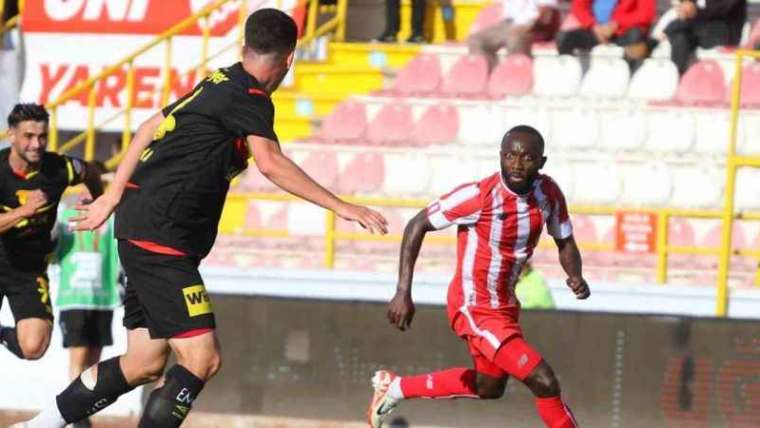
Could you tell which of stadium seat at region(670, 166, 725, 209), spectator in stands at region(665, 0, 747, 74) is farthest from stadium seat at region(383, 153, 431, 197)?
spectator in stands at region(665, 0, 747, 74)

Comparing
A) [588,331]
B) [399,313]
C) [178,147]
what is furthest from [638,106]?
[178,147]

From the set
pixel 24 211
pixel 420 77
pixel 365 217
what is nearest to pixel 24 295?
pixel 24 211

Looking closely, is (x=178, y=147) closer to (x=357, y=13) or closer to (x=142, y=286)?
(x=142, y=286)

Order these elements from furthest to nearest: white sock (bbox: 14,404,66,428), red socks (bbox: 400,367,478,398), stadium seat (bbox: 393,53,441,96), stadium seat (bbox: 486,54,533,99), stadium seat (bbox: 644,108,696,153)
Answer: stadium seat (bbox: 393,53,441,96), stadium seat (bbox: 486,54,533,99), stadium seat (bbox: 644,108,696,153), red socks (bbox: 400,367,478,398), white sock (bbox: 14,404,66,428)

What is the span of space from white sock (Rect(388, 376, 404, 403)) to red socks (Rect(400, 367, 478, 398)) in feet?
0.07

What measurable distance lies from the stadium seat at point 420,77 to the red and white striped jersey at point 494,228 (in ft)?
23.4

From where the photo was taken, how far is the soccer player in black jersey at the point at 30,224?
34.6ft

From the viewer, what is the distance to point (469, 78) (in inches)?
652

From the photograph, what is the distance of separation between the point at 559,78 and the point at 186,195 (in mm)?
8924

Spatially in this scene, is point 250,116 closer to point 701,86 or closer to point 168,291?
point 168,291

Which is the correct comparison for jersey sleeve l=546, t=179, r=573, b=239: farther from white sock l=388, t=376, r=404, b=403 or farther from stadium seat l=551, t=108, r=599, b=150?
stadium seat l=551, t=108, r=599, b=150

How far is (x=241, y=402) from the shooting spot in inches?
460

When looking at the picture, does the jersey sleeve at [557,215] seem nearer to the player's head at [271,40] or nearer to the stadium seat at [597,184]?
the player's head at [271,40]

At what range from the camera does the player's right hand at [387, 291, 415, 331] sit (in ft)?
29.7
